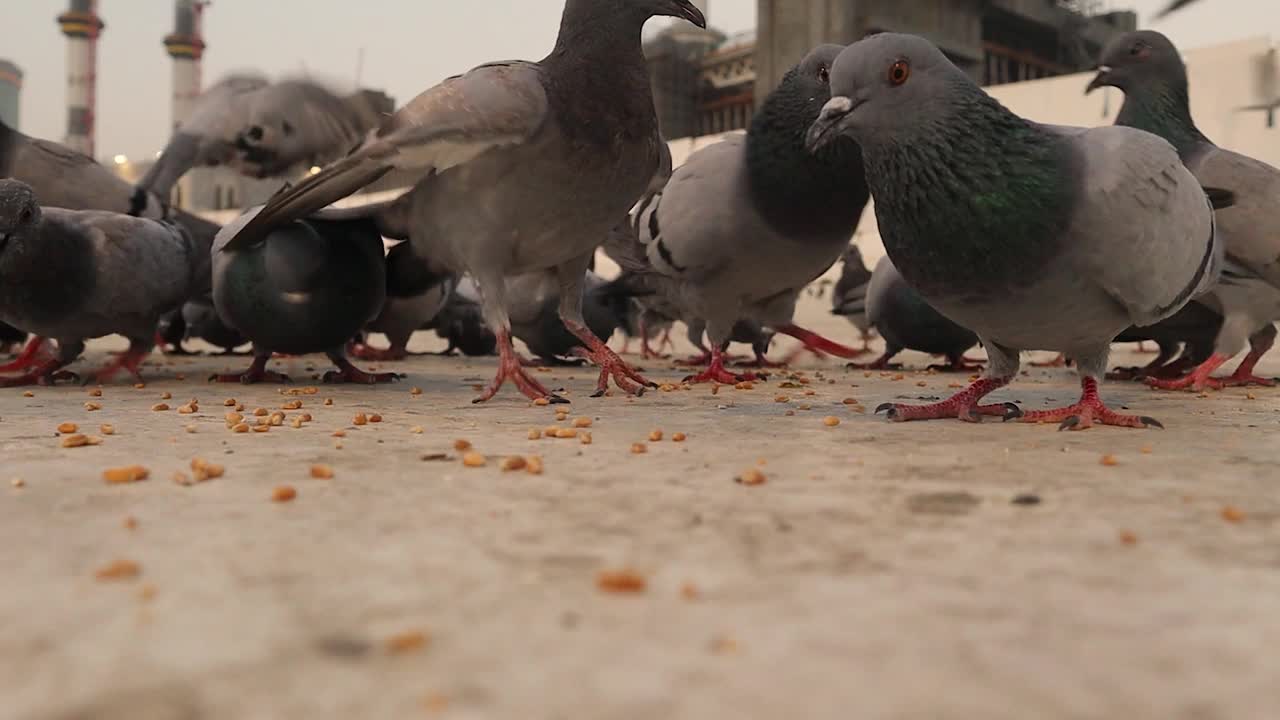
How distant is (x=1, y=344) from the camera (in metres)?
6.22

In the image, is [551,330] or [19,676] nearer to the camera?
[19,676]

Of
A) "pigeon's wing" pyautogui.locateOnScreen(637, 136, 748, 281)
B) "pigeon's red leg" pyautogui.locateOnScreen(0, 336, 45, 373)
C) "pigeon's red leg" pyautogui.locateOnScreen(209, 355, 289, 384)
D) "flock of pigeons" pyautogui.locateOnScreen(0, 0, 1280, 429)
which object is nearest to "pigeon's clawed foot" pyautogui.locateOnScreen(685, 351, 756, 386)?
"flock of pigeons" pyautogui.locateOnScreen(0, 0, 1280, 429)

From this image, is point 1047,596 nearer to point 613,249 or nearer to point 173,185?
point 613,249

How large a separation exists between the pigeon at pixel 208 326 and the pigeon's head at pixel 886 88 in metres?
5.17

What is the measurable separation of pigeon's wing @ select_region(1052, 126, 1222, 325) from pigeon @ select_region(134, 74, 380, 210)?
3074mm

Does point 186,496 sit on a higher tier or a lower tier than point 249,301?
lower

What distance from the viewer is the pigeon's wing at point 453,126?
3.01 m

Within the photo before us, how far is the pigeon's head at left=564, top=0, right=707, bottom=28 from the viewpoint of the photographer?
340 centimetres

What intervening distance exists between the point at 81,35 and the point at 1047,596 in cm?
5795

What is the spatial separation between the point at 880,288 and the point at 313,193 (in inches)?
137

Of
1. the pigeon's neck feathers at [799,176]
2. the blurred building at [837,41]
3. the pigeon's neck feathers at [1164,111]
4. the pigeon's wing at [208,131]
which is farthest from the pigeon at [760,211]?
the blurred building at [837,41]

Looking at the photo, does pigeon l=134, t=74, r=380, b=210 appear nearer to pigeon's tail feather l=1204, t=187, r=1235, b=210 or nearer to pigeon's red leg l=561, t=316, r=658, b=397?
pigeon's red leg l=561, t=316, r=658, b=397

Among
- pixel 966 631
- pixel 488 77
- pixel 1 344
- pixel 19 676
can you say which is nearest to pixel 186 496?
pixel 19 676

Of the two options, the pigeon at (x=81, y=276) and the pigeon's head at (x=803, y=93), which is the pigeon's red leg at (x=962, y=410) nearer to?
the pigeon's head at (x=803, y=93)
